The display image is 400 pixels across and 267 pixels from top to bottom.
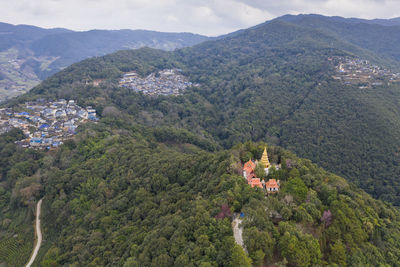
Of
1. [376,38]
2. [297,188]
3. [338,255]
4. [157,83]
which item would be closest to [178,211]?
[297,188]

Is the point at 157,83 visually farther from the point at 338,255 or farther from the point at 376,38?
the point at 376,38

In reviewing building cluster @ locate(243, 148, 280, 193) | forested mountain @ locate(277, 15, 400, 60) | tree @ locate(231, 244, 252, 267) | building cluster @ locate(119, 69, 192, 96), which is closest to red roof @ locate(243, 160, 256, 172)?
building cluster @ locate(243, 148, 280, 193)

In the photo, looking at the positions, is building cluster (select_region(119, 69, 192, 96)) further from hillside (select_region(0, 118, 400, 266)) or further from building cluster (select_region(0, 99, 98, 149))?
hillside (select_region(0, 118, 400, 266))

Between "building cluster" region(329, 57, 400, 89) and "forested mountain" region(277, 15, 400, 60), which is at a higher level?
"forested mountain" region(277, 15, 400, 60)

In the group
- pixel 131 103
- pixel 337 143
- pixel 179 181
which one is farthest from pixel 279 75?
pixel 179 181

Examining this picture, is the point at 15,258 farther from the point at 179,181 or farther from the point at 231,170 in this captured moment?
the point at 231,170
